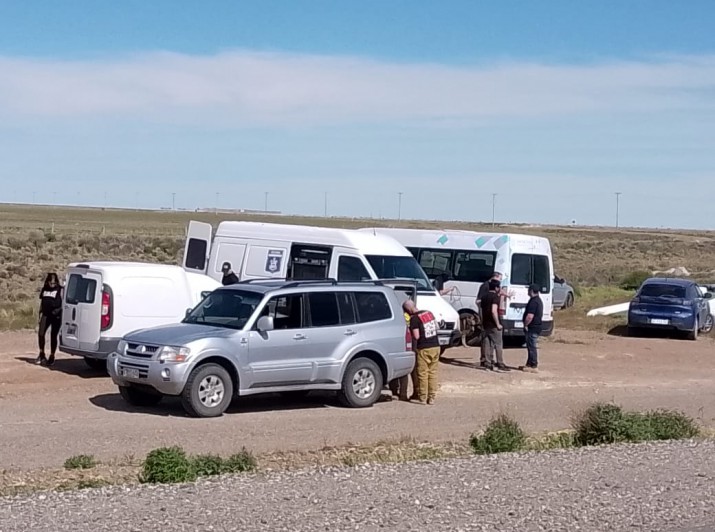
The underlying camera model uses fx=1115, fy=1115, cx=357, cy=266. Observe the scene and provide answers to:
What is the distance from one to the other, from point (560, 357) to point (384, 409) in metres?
8.17

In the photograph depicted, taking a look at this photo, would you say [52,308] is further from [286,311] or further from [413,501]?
[413,501]

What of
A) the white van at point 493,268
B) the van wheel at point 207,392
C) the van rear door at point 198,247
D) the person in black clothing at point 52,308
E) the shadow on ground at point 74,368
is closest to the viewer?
the van wheel at point 207,392

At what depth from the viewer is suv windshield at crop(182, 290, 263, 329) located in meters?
15.2

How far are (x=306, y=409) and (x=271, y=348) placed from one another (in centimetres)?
130

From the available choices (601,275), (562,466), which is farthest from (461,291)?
(601,275)

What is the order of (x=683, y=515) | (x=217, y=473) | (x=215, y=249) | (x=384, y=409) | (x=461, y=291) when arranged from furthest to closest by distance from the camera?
(x=461, y=291), (x=215, y=249), (x=384, y=409), (x=217, y=473), (x=683, y=515)

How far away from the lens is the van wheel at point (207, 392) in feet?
47.2

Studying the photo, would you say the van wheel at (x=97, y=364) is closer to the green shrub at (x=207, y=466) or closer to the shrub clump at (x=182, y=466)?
the shrub clump at (x=182, y=466)

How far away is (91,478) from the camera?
34.4 ft

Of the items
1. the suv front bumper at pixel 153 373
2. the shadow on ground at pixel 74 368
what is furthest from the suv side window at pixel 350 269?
the suv front bumper at pixel 153 373

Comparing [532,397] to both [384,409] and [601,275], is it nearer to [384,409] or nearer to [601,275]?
[384,409]

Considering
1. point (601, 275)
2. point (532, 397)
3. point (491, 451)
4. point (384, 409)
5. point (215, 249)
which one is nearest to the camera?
point (491, 451)

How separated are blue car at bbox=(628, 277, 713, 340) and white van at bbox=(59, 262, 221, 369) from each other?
13828 mm

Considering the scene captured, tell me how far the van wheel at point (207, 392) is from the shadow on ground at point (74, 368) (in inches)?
162
